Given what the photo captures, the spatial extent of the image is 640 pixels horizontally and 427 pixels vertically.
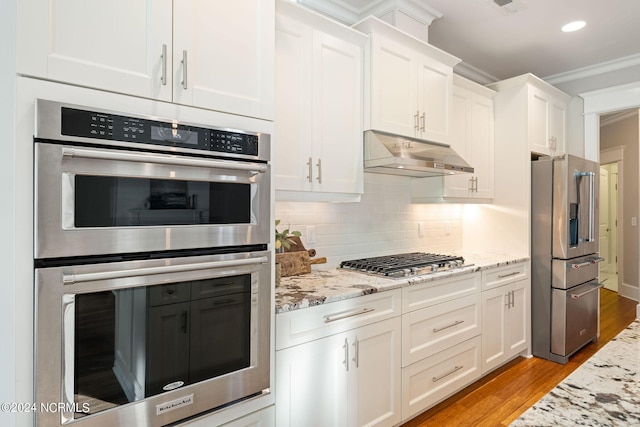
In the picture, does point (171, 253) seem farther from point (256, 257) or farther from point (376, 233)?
point (376, 233)

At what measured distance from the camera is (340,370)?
1890 millimetres

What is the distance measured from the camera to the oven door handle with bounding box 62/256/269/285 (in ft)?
3.62

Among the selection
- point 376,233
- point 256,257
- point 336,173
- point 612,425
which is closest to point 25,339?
point 256,257

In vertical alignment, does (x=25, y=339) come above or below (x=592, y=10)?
below

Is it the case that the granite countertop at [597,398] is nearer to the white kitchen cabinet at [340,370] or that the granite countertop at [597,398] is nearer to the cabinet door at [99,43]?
the white kitchen cabinet at [340,370]

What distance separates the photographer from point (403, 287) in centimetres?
220

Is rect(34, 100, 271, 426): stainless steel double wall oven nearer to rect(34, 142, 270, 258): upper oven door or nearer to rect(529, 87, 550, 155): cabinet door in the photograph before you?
rect(34, 142, 270, 258): upper oven door

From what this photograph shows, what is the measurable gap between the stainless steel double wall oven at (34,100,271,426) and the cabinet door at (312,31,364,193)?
750 millimetres

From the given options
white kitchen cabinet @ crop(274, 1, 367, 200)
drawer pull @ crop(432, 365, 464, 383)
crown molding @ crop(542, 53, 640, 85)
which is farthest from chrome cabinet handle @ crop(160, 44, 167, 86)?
crown molding @ crop(542, 53, 640, 85)

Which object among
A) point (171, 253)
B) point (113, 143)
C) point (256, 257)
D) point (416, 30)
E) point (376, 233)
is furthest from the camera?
point (376, 233)

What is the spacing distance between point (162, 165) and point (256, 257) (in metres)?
0.49

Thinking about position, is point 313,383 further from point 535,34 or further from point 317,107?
point 535,34

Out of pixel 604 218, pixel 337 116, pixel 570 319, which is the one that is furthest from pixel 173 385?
pixel 604 218

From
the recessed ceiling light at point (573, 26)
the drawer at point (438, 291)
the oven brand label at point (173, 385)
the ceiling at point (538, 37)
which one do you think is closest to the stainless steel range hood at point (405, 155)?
the drawer at point (438, 291)
